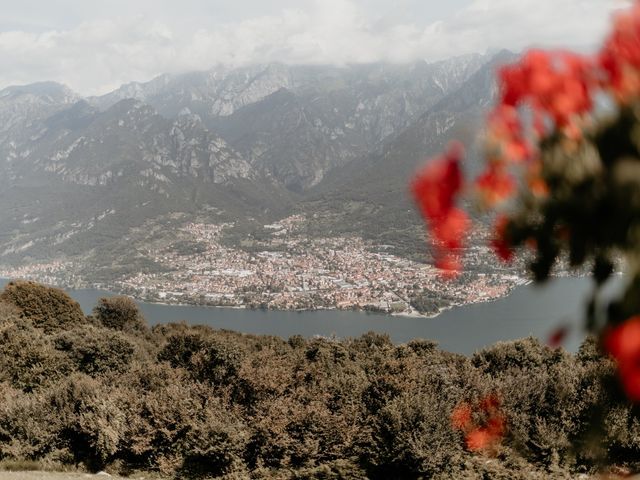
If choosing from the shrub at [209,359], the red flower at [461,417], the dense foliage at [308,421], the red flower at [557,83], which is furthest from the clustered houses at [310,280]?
the red flower at [557,83]

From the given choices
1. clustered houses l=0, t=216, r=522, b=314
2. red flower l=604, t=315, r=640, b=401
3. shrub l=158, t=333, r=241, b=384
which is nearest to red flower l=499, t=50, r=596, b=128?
red flower l=604, t=315, r=640, b=401

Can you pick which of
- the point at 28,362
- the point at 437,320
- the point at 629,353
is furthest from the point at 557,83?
the point at 437,320

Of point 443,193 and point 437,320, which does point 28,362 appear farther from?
point 437,320

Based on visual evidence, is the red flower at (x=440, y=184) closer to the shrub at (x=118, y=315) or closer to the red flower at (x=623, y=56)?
the red flower at (x=623, y=56)

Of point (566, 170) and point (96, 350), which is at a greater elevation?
point (566, 170)

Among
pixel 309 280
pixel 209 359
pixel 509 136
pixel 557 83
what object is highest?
pixel 557 83
